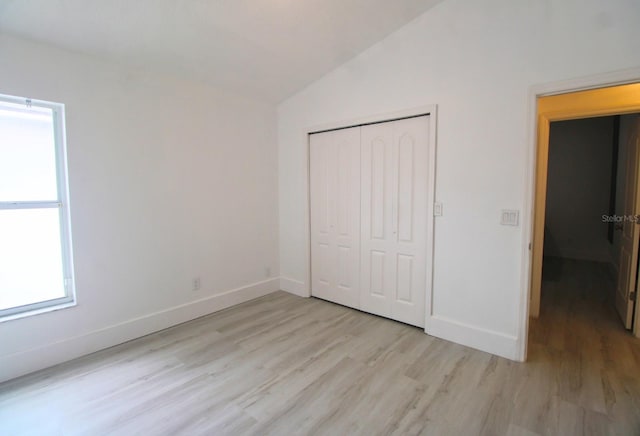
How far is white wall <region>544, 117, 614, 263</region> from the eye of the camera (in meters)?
5.67

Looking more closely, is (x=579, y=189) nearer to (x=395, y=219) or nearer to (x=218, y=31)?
(x=395, y=219)

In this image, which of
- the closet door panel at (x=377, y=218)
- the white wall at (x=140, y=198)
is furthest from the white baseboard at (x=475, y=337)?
the white wall at (x=140, y=198)

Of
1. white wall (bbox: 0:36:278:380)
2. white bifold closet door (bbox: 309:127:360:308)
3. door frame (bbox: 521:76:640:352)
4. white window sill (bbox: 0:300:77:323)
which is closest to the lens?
Result: white window sill (bbox: 0:300:77:323)

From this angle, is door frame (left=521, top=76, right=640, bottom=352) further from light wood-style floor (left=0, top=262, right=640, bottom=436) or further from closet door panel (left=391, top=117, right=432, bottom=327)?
closet door panel (left=391, top=117, right=432, bottom=327)

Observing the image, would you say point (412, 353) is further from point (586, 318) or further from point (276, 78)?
point (276, 78)

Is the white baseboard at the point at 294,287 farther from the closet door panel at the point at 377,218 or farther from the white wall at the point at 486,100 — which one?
the white wall at the point at 486,100

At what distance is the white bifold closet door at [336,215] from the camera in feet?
11.4

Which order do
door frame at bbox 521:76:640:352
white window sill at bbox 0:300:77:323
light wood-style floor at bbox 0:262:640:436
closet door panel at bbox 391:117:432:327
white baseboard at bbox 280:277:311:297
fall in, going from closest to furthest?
1. light wood-style floor at bbox 0:262:640:436
2. white window sill at bbox 0:300:77:323
3. door frame at bbox 521:76:640:352
4. closet door panel at bbox 391:117:432:327
5. white baseboard at bbox 280:277:311:297

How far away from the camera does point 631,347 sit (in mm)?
2596

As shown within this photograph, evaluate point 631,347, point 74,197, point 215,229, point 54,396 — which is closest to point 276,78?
point 215,229

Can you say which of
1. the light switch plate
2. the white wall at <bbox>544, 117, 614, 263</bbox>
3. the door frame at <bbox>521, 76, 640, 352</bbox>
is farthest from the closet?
the white wall at <bbox>544, 117, 614, 263</bbox>

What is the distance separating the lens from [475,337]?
2629 millimetres

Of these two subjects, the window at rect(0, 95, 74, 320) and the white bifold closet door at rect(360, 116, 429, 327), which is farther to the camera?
the white bifold closet door at rect(360, 116, 429, 327)

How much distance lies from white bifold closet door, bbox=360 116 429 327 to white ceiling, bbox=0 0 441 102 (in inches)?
36.6
